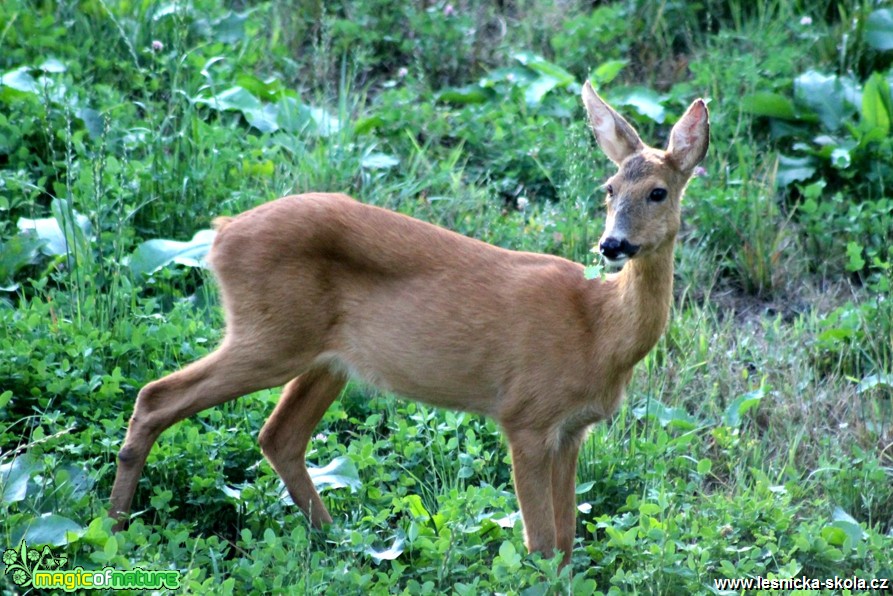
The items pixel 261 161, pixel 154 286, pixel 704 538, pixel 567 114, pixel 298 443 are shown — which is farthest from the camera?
pixel 567 114

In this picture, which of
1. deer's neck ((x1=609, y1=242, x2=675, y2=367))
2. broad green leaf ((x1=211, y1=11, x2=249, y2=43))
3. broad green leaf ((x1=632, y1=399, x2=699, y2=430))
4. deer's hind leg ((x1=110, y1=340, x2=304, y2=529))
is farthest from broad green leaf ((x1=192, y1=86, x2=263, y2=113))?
deer's neck ((x1=609, y1=242, x2=675, y2=367))

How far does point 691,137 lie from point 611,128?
0.98 ft

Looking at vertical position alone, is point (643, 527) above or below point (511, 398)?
below

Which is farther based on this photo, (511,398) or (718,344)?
(718,344)

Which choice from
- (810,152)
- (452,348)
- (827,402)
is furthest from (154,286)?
(810,152)

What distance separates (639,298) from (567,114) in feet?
10.0

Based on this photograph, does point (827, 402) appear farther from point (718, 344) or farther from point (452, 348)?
point (452, 348)

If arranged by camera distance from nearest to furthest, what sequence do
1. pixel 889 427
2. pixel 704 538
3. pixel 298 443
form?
pixel 704 538 < pixel 298 443 < pixel 889 427

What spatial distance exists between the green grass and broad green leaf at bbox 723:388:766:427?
2cm

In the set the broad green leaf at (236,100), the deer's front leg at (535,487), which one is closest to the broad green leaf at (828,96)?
the broad green leaf at (236,100)

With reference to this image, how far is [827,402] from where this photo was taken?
18.1ft

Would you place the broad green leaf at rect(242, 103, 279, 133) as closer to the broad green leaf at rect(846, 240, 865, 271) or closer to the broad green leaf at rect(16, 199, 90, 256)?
the broad green leaf at rect(16, 199, 90, 256)

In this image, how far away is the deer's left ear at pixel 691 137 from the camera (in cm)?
445

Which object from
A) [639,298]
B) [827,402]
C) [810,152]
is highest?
[639,298]
